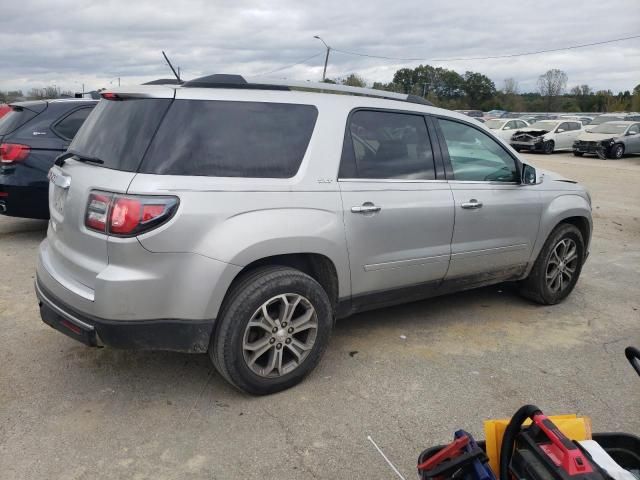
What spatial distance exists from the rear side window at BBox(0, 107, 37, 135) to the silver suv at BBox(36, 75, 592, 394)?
3686 mm

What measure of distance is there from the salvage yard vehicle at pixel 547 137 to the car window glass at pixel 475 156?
73.3ft

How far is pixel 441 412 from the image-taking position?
10.6ft

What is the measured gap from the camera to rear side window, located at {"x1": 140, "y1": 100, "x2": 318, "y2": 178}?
2.98m

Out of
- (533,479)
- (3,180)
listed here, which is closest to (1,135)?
(3,180)

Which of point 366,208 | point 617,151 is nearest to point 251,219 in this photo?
point 366,208

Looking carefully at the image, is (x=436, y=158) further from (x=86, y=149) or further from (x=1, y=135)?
(x=1, y=135)

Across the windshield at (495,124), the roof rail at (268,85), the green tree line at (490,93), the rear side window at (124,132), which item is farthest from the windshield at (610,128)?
the green tree line at (490,93)

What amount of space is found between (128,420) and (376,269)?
1751 millimetres

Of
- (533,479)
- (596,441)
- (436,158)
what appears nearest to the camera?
(533,479)

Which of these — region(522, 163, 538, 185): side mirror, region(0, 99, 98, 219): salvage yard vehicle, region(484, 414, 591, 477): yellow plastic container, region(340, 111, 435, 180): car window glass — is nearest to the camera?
region(484, 414, 591, 477): yellow plastic container

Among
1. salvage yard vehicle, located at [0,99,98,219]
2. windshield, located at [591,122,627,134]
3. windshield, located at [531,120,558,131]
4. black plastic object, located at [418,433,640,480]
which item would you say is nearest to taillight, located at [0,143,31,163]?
salvage yard vehicle, located at [0,99,98,219]

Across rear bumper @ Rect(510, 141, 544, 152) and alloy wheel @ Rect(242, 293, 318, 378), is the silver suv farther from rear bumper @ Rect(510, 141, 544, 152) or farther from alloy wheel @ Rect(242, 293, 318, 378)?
rear bumper @ Rect(510, 141, 544, 152)

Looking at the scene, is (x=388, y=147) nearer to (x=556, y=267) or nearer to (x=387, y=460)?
(x=387, y=460)

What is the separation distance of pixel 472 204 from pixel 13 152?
5205 mm
